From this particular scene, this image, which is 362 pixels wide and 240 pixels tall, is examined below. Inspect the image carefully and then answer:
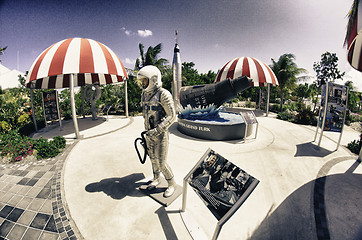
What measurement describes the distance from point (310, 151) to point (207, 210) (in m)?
5.59

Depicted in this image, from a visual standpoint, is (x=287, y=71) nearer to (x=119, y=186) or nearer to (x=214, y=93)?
(x=214, y=93)

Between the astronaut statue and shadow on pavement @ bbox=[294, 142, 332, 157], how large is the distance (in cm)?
554

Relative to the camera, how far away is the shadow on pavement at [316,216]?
8.73 feet

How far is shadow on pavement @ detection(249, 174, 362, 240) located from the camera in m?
2.66

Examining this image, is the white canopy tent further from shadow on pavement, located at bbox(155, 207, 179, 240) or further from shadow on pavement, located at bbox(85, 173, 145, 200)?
shadow on pavement, located at bbox(155, 207, 179, 240)

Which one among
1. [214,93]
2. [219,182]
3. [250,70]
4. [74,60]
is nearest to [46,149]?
[74,60]

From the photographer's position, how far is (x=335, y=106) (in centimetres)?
604

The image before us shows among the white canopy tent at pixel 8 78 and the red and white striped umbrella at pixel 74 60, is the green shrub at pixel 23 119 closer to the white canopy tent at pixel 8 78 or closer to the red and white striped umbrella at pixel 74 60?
the red and white striped umbrella at pixel 74 60

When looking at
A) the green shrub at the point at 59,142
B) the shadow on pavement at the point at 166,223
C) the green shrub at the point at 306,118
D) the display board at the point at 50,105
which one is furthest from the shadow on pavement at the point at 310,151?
the display board at the point at 50,105

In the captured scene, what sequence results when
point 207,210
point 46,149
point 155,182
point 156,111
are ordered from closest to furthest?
point 156,111 → point 207,210 → point 155,182 → point 46,149

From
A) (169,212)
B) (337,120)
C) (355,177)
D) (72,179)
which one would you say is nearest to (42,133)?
(72,179)

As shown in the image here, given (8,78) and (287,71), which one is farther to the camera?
(8,78)

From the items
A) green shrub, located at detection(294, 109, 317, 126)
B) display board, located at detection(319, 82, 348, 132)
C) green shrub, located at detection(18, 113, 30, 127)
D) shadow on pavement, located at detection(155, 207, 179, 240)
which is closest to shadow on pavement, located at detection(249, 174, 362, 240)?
shadow on pavement, located at detection(155, 207, 179, 240)

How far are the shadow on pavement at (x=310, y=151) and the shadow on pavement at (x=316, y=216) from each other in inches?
72.4
